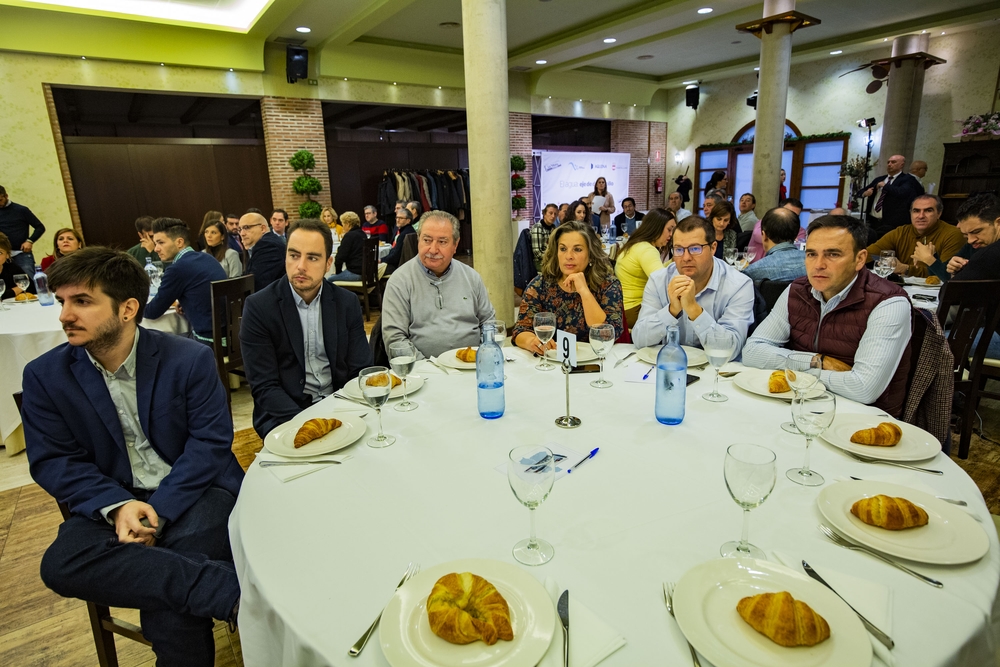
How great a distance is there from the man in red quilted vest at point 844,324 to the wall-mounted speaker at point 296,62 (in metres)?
8.81

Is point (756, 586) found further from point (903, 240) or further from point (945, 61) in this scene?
point (945, 61)

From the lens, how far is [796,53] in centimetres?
1091

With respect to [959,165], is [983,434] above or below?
below

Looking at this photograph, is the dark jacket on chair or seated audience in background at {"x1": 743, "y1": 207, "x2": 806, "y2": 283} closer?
the dark jacket on chair

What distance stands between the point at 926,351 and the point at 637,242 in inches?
94.1

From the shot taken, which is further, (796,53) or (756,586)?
(796,53)

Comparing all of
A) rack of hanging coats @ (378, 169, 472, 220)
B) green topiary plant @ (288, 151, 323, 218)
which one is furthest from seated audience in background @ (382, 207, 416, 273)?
rack of hanging coats @ (378, 169, 472, 220)

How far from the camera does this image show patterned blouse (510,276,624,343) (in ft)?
9.12

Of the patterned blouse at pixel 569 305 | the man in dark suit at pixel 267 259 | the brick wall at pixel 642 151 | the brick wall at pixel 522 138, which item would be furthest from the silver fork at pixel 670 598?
the brick wall at pixel 642 151

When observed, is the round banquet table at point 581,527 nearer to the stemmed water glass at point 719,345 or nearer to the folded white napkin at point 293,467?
the folded white napkin at point 293,467

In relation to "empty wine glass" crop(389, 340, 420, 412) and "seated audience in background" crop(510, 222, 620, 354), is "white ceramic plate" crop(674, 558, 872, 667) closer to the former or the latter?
"empty wine glass" crop(389, 340, 420, 412)

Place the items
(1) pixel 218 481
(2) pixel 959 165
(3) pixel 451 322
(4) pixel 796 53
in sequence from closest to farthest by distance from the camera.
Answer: (1) pixel 218 481, (3) pixel 451 322, (2) pixel 959 165, (4) pixel 796 53

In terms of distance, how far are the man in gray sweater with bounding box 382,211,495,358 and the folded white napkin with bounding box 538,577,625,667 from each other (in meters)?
2.02

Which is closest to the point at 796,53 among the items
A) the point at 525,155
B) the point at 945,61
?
the point at 945,61
